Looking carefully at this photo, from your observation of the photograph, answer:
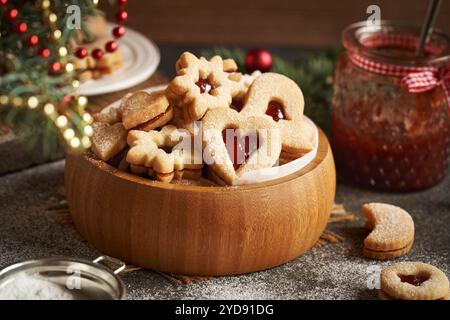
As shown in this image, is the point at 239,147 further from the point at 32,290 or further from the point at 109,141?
the point at 32,290

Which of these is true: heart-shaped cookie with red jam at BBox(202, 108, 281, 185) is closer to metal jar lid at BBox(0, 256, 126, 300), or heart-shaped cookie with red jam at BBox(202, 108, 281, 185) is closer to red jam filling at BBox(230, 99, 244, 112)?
red jam filling at BBox(230, 99, 244, 112)

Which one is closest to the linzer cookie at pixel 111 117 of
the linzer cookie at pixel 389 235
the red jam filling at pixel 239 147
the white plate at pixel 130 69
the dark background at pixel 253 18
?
the red jam filling at pixel 239 147

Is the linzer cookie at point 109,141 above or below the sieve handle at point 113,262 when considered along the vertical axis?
above

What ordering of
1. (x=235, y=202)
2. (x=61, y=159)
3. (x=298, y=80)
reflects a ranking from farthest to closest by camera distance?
(x=298, y=80)
(x=61, y=159)
(x=235, y=202)

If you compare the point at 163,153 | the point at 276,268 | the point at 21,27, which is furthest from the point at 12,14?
the point at 276,268

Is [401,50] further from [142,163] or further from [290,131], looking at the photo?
[142,163]

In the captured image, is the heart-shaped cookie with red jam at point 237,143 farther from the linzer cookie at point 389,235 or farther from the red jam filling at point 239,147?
the linzer cookie at point 389,235

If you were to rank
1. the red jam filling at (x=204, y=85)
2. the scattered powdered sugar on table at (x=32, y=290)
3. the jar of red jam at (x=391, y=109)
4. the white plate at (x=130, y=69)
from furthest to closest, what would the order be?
the white plate at (x=130, y=69) → the jar of red jam at (x=391, y=109) → the red jam filling at (x=204, y=85) → the scattered powdered sugar on table at (x=32, y=290)
